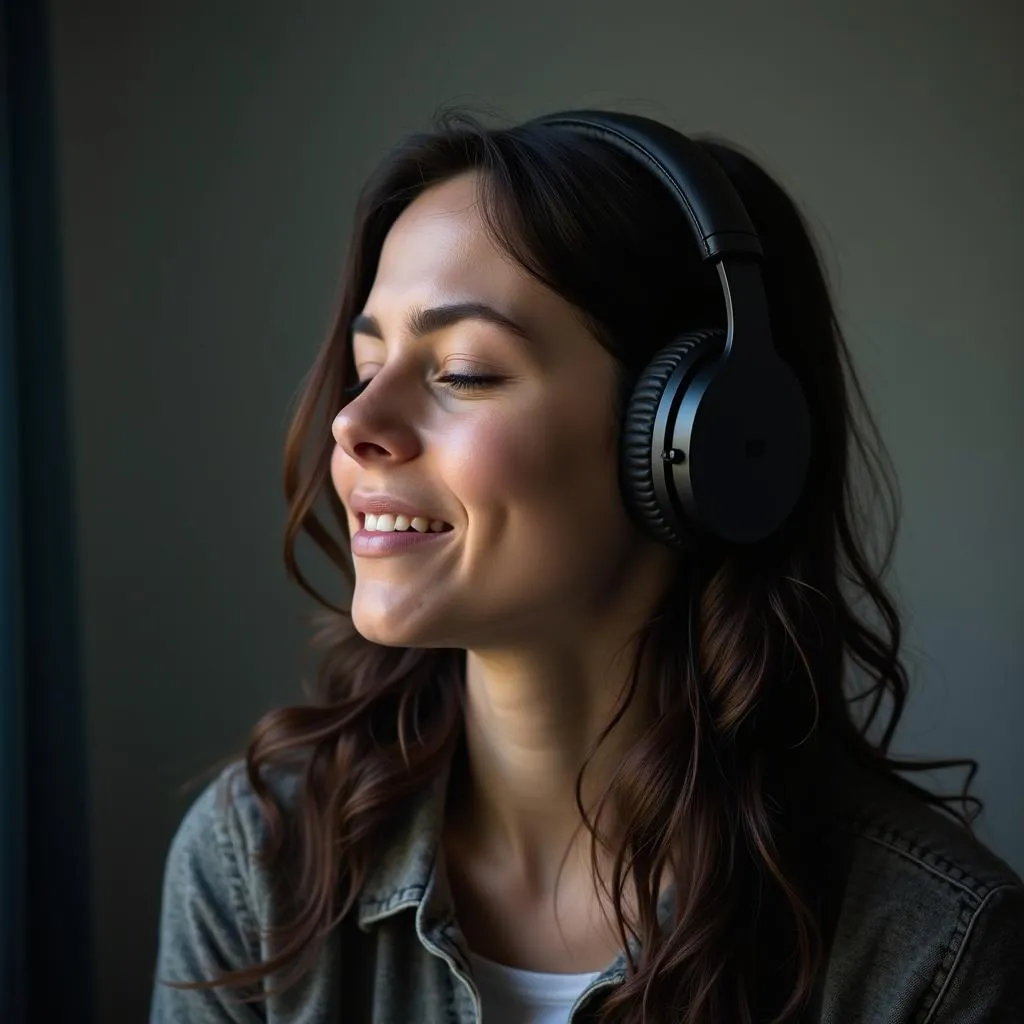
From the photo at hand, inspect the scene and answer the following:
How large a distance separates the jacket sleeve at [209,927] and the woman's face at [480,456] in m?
0.32

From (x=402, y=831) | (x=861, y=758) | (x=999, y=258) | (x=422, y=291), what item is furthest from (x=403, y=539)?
(x=999, y=258)

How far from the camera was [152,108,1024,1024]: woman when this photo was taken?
91cm

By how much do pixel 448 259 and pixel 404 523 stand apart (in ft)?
0.76

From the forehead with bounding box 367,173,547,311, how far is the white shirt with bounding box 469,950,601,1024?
602 mm

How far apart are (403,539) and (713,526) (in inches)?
10.2

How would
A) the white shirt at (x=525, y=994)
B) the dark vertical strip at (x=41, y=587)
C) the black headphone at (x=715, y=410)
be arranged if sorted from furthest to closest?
the dark vertical strip at (x=41, y=587) < the white shirt at (x=525, y=994) < the black headphone at (x=715, y=410)

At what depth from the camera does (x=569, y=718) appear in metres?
1.02

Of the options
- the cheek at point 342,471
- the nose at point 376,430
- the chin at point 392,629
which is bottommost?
the chin at point 392,629

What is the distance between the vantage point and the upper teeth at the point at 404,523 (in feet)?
3.02

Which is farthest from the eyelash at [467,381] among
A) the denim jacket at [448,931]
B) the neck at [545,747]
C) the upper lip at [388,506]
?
the denim jacket at [448,931]

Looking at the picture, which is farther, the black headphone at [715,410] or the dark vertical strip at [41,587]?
the dark vertical strip at [41,587]

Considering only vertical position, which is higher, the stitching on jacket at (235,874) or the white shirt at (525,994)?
the stitching on jacket at (235,874)

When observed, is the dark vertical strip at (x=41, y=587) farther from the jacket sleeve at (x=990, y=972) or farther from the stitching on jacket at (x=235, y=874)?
the jacket sleeve at (x=990, y=972)

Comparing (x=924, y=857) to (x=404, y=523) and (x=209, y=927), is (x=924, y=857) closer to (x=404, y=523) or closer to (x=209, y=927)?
(x=404, y=523)
